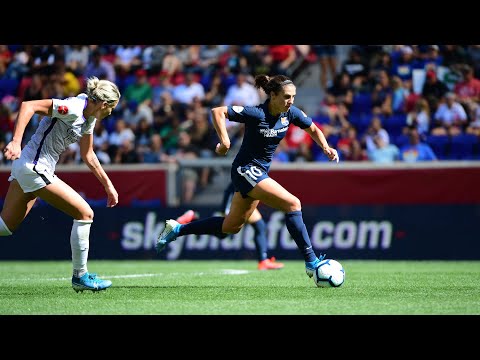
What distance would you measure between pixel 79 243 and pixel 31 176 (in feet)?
2.51

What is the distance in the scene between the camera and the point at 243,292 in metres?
8.66

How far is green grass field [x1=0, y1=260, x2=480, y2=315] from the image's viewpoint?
707cm

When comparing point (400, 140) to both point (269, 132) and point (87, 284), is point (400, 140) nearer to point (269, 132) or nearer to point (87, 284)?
point (269, 132)

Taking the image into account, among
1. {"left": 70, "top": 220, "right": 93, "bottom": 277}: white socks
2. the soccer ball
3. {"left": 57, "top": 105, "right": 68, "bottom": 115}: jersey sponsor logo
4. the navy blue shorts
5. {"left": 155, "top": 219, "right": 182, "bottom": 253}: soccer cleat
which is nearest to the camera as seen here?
{"left": 57, "top": 105, "right": 68, "bottom": 115}: jersey sponsor logo

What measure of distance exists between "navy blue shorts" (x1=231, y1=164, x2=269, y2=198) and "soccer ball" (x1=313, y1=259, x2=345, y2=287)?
102cm

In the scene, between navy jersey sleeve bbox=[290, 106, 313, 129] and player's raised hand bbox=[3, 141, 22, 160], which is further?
navy jersey sleeve bbox=[290, 106, 313, 129]

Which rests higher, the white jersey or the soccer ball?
the white jersey

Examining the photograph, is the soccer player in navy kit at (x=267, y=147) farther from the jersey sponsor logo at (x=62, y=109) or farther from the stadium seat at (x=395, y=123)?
the stadium seat at (x=395, y=123)

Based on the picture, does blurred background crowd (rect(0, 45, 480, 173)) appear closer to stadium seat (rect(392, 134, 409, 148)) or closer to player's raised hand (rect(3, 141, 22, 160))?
stadium seat (rect(392, 134, 409, 148))

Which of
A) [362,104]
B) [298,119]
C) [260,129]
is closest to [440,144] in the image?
[362,104]

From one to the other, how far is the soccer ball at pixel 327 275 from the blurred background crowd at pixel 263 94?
7.36m

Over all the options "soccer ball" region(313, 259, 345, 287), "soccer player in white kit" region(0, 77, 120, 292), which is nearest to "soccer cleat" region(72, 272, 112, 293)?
"soccer player in white kit" region(0, 77, 120, 292)

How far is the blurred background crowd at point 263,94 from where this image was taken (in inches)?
682

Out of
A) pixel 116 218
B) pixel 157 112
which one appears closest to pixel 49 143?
pixel 116 218
